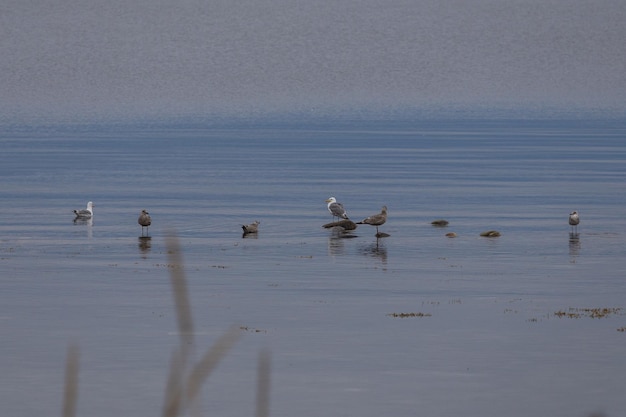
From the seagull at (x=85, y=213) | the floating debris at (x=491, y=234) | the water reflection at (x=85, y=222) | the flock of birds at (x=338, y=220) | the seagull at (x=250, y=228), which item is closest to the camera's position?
the flock of birds at (x=338, y=220)

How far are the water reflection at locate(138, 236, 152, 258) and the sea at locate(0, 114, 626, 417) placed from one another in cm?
5

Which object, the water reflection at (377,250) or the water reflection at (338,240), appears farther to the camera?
the water reflection at (338,240)

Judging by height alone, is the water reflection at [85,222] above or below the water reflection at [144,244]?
above

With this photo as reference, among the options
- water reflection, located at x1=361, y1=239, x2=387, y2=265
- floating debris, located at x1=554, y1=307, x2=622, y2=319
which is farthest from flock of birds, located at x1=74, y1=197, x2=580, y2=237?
floating debris, located at x1=554, y1=307, x2=622, y2=319

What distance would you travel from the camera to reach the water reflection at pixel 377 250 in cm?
3172

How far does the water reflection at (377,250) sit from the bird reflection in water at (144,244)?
440cm

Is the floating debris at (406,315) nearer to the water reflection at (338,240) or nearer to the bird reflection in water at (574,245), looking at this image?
the bird reflection in water at (574,245)

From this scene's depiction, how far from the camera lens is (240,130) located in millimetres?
123250

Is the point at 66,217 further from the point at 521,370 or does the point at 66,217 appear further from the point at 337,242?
the point at 521,370

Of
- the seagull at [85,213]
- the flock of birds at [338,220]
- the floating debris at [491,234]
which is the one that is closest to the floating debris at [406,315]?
the flock of birds at [338,220]

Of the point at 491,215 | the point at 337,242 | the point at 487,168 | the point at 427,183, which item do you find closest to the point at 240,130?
the point at 487,168

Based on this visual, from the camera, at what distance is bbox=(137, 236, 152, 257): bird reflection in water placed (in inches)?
1300

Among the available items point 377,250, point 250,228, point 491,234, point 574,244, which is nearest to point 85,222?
point 250,228

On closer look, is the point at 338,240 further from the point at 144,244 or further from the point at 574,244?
the point at 574,244
